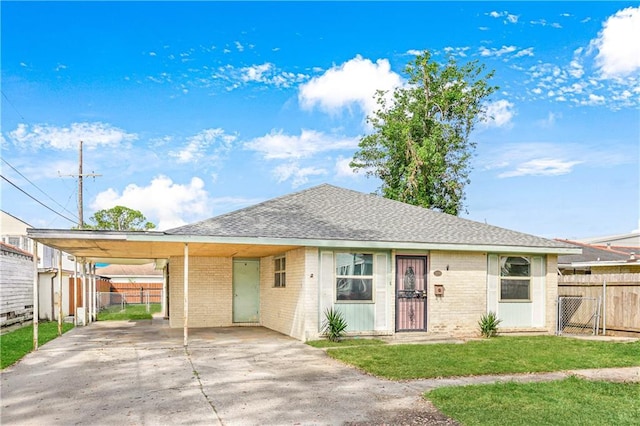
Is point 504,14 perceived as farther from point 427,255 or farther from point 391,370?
point 391,370

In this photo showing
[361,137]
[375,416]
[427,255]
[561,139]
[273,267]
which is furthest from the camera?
[361,137]

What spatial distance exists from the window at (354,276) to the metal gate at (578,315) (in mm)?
5846

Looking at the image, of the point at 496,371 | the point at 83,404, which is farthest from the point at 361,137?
the point at 83,404

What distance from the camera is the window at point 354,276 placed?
14039 mm

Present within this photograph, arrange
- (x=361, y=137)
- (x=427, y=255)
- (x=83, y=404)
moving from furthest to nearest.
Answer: (x=361, y=137), (x=427, y=255), (x=83, y=404)

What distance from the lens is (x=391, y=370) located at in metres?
9.30

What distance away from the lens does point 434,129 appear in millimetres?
30562

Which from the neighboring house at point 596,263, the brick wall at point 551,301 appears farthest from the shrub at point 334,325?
the neighboring house at point 596,263

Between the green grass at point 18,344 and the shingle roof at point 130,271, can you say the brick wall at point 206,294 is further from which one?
the shingle roof at point 130,271

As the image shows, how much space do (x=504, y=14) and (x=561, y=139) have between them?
6.25m

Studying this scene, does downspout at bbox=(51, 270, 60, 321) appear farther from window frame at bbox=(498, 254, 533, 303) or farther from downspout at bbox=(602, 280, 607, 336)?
downspout at bbox=(602, 280, 607, 336)

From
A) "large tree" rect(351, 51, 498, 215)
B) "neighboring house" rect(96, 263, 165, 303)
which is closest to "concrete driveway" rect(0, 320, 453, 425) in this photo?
"large tree" rect(351, 51, 498, 215)

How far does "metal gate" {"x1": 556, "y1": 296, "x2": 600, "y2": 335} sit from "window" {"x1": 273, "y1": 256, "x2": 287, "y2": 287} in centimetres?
786

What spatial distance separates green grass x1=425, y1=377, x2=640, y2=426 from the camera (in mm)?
6227
